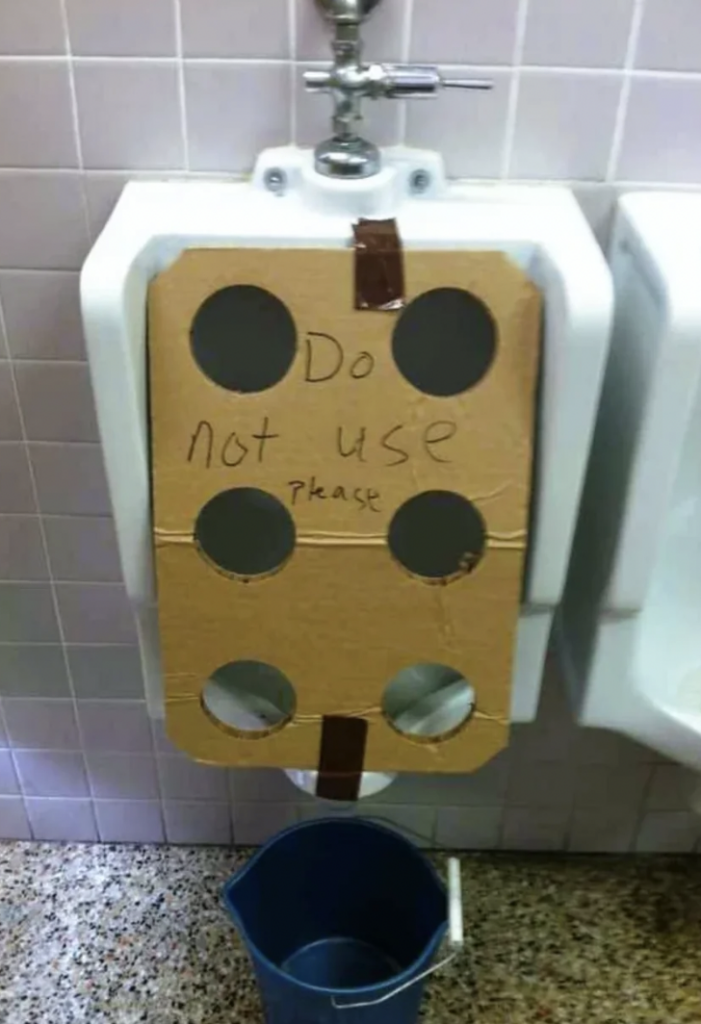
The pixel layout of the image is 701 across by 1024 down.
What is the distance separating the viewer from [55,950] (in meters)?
1.28

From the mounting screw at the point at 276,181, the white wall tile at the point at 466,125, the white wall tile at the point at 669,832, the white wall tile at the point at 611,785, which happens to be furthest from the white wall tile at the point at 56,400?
the white wall tile at the point at 669,832

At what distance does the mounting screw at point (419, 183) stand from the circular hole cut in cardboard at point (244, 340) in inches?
6.1

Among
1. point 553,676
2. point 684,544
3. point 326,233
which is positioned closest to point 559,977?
point 553,676

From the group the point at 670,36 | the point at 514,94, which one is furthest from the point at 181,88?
the point at 670,36

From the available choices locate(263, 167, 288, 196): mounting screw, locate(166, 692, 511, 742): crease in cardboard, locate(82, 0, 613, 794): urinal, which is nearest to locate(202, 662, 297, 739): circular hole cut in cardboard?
locate(166, 692, 511, 742): crease in cardboard

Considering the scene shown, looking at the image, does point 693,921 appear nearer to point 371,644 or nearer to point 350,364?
point 371,644

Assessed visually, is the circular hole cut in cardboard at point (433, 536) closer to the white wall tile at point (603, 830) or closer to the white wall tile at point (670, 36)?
the white wall tile at point (670, 36)

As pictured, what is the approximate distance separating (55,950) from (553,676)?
0.66 m

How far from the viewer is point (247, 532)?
0.92 metres

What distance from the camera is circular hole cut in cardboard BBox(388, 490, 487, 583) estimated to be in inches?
35.4

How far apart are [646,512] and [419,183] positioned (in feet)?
1.04

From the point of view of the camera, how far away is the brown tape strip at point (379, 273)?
2.55ft

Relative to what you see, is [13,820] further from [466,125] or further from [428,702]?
[466,125]

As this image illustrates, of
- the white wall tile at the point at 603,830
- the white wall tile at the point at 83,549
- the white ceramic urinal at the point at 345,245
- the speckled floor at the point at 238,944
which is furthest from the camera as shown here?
the white wall tile at the point at 603,830
